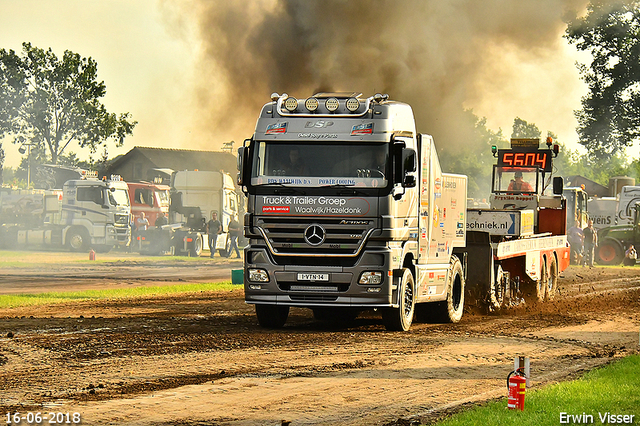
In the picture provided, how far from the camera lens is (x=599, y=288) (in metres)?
24.7

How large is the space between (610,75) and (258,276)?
154ft

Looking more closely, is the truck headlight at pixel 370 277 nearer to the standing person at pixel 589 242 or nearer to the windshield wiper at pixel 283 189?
the windshield wiper at pixel 283 189

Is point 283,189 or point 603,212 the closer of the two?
point 283,189

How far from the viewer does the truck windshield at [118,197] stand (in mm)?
40125

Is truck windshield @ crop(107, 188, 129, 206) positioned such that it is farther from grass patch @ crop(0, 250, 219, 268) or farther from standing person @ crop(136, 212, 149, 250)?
grass patch @ crop(0, 250, 219, 268)

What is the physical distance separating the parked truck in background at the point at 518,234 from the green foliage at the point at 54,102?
53.2 meters

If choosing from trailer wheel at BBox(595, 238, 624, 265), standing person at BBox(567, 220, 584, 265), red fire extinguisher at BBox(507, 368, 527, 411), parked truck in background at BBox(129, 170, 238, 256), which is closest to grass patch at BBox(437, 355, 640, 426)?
red fire extinguisher at BBox(507, 368, 527, 411)

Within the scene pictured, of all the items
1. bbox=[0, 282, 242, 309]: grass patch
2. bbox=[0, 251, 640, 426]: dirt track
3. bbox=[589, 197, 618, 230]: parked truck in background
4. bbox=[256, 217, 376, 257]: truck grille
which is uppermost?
bbox=[589, 197, 618, 230]: parked truck in background

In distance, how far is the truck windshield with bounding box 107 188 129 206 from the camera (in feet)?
132

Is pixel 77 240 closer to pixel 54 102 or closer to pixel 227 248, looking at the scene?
pixel 227 248

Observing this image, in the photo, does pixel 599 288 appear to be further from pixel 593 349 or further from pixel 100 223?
pixel 100 223

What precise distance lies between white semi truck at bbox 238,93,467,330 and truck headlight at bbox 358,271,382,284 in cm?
1

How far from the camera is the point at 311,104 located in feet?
43.5

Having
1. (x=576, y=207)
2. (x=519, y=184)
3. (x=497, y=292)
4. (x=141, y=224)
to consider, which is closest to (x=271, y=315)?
(x=497, y=292)
